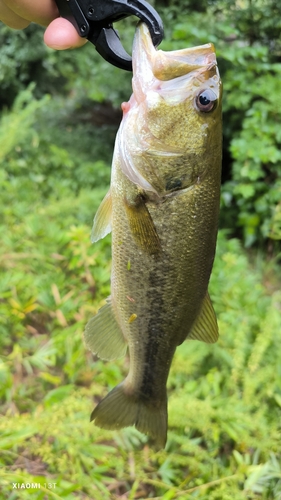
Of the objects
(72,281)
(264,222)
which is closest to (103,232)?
(72,281)

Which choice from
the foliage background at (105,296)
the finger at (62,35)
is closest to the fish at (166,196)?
the finger at (62,35)

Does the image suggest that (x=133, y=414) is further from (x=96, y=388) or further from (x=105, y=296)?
(x=105, y=296)

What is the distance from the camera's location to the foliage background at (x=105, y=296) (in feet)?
6.39

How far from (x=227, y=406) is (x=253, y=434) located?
21 centimetres

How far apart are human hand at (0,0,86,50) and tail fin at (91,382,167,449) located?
43.8 inches

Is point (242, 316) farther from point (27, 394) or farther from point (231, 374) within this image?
point (27, 394)

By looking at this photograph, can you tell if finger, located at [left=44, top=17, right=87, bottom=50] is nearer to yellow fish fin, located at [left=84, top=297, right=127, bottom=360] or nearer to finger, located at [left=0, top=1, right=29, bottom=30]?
finger, located at [left=0, top=1, right=29, bottom=30]

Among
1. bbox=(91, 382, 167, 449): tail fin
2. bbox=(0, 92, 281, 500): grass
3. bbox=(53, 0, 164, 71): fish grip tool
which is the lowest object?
bbox=(0, 92, 281, 500): grass

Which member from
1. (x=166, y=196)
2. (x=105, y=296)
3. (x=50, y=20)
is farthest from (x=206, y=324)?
(x=105, y=296)

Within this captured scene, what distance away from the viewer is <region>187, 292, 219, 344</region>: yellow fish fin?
125cm

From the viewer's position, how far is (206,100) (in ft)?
3.45

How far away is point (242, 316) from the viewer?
8.52 ft

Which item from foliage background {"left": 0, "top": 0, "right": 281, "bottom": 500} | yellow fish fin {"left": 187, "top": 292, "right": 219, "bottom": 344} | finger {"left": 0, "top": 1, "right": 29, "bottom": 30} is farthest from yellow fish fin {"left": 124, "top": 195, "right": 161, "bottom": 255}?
foliage background {"left": 0, "top": 0, "right": 281, "bottom": 500}

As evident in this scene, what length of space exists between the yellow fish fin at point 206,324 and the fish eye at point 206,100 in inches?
21.1
